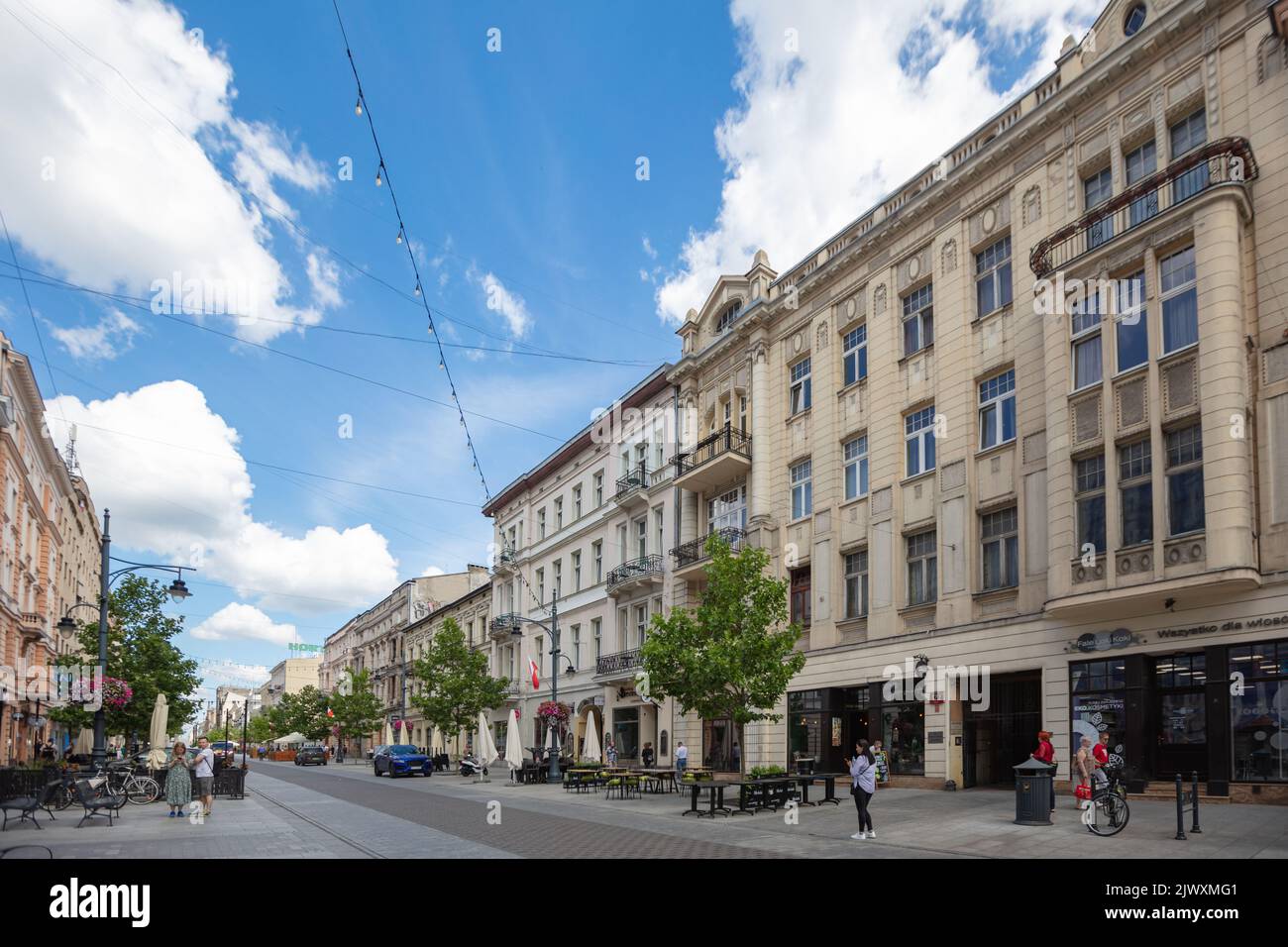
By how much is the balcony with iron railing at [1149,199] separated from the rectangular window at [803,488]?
10608 millimetres

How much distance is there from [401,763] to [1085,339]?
34624mm

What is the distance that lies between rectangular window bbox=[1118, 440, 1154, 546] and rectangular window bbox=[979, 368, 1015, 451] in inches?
159

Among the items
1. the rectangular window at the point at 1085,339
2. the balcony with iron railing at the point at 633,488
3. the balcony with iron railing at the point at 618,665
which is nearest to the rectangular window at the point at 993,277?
the rectangular window at the point at 1085,339

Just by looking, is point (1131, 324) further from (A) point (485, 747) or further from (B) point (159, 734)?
(B) point (159, 734)

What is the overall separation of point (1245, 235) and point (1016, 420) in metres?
6.37

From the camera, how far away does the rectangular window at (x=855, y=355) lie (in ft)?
99.2

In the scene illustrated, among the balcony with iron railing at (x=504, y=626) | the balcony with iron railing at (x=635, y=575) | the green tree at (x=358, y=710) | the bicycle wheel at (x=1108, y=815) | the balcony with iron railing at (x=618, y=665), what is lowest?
the green tree at (x=358, y=710)

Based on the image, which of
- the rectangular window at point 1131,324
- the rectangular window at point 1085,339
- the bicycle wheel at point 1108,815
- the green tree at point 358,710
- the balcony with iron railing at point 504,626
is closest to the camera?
the bicycle wheel at point 1108,815

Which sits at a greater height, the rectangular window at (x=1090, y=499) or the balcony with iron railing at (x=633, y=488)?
the balcony with iron railing at (x=633, y=488)

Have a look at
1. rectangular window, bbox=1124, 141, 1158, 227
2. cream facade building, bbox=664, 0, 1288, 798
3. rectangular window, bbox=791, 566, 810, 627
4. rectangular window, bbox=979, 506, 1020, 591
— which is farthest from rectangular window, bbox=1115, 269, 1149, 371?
rectangular window, bbox=791, 566, 810, 627

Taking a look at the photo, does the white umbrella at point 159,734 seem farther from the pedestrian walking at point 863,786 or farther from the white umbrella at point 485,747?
the pedestrian walking at point 863,786

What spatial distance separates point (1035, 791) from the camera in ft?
54.6
